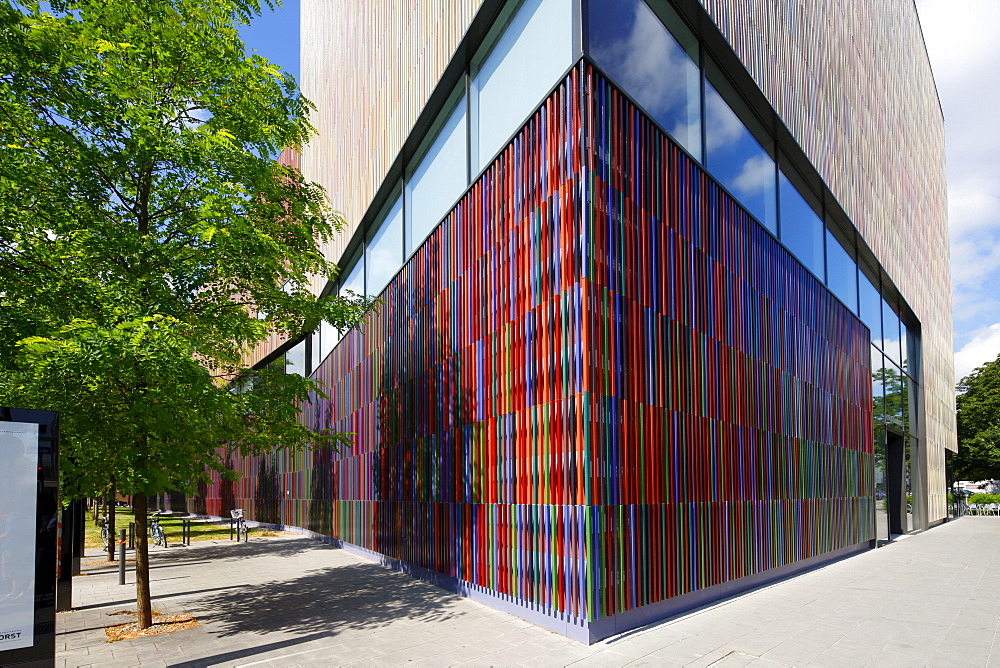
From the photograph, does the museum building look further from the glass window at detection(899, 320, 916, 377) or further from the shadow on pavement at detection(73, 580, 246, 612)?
the glass window at detection(899, 320, 916, 377)

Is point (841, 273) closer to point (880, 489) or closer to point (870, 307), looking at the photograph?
point (870, 307)

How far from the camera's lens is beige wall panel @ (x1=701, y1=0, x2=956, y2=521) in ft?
48.8

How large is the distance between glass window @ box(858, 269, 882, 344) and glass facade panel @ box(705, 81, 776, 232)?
9.28 meters

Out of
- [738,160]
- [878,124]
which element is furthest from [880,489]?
[738,160]

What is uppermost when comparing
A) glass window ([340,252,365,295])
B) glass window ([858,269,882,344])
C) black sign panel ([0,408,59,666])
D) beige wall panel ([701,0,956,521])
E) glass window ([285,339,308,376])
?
beige wall panel ([701,0,956,521])

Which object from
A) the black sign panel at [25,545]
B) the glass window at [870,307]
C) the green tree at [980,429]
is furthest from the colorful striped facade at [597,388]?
the green tree at [980,429]

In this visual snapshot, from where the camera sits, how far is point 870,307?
23734mm

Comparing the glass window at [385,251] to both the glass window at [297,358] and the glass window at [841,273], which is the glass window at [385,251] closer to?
the glass window at [297,358]

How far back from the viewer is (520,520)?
9594 mm

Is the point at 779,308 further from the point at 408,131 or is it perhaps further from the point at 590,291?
the point at 408,131

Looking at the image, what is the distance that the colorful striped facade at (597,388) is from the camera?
8.75 metres

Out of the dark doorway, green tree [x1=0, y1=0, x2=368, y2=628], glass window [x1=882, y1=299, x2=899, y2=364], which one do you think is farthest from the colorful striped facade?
the dark doorway

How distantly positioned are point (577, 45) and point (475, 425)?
596cm

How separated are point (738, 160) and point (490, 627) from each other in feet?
32.4
